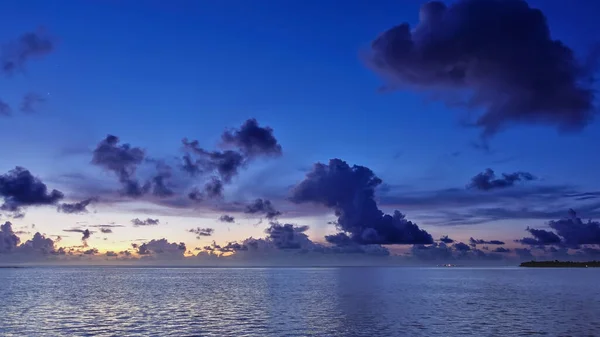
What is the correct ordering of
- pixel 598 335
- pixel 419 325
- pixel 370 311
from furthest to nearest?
pixel 370 311 < pixel 419 325 < pixel 598 335

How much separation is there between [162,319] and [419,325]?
37016mm

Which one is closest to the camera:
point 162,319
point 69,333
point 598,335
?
point 598,335

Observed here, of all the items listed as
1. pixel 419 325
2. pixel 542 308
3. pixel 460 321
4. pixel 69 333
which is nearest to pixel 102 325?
pixel 69 333

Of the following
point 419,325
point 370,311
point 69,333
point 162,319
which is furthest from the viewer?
point 370,311

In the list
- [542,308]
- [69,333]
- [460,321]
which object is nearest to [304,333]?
[460,321]

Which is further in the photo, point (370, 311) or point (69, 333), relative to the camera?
point (370, 311)

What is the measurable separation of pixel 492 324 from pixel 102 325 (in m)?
52.6

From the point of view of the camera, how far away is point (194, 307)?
101250mm

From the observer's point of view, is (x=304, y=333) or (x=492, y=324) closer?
(x=304, y=333)

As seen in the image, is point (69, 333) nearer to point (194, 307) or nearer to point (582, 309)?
→ point (194, 307)

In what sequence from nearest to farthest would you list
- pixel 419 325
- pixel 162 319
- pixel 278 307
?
pixel 419 325 < pixel 162 319 < pixel 278 307

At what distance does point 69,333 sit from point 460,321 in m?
51.7

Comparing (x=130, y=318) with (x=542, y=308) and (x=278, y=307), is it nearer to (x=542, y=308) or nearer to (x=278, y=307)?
(x=278, y=307)

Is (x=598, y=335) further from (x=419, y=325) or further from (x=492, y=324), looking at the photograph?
(x=419, y=325)
